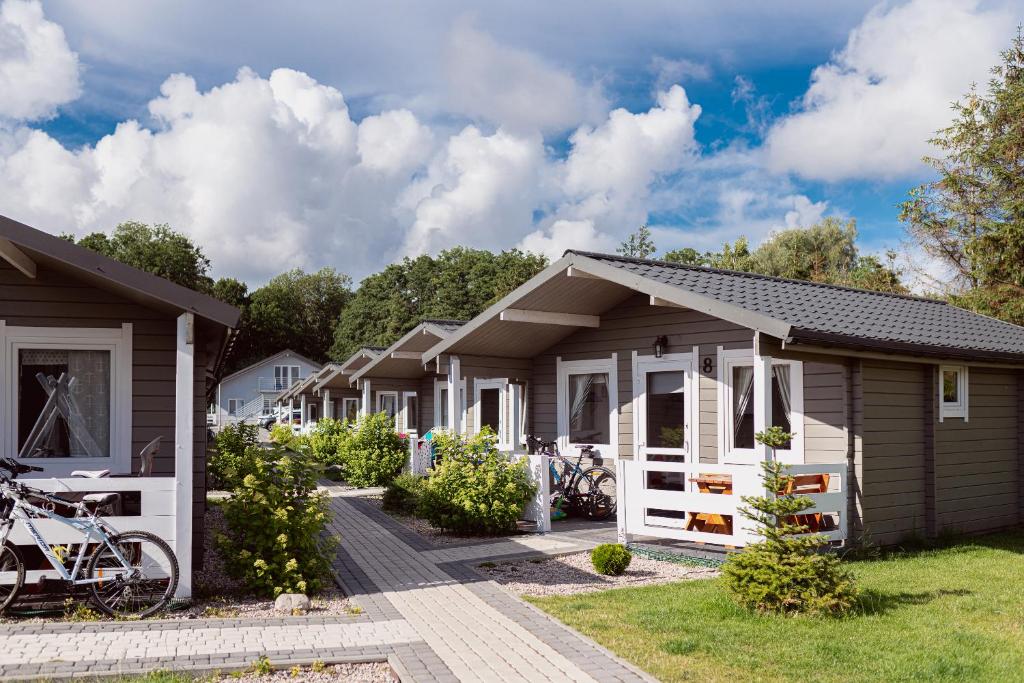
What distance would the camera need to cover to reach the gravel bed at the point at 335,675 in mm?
5617

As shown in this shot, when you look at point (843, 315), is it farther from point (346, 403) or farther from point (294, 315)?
point (294, 315)

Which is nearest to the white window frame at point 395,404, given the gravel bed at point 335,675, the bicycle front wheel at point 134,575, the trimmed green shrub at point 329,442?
the trimmed green shrub at point 329,442

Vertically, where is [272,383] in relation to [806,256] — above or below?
below

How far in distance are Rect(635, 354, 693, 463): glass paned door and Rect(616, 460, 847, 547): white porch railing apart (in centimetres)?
133

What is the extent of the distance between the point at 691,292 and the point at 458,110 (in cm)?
913

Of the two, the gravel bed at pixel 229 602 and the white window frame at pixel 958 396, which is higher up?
the white window frame at pixel 958 396

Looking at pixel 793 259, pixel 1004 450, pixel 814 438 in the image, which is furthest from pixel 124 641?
pixel 793 259

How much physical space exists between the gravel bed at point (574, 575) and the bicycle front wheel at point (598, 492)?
10.2 ft

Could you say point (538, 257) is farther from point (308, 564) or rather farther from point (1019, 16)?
point (308, 564)

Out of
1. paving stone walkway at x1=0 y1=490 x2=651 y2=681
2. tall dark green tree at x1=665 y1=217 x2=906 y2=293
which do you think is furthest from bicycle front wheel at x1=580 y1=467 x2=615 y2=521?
tall dark green tree at x1=665 y1=217 x2=906 y2=293

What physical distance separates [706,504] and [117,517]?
18.7 feet

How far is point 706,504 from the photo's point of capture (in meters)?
9.45

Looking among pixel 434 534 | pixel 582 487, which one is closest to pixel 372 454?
pixel 582 487

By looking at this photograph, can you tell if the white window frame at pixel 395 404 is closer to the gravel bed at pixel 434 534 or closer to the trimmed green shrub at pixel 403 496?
the trimmed green shrub at pixel 403 496
